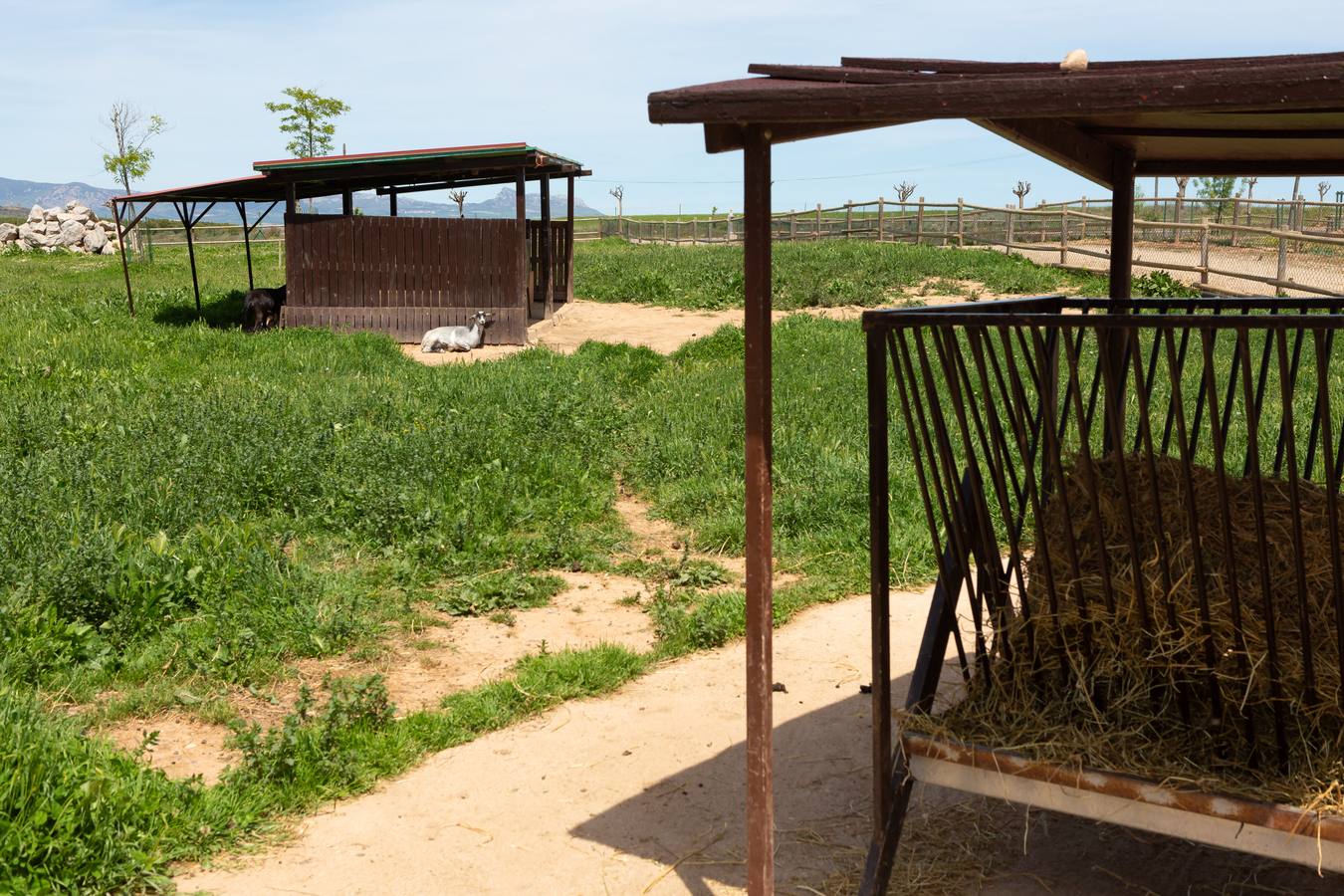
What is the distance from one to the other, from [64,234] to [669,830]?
1595 inches

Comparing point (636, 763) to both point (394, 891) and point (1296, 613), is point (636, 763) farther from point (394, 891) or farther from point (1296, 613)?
point (1296, 613)

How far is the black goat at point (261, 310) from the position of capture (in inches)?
669

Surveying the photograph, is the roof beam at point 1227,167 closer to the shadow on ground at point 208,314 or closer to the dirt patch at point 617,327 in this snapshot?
the dirt patch at point 617,327

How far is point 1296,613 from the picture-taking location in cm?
308

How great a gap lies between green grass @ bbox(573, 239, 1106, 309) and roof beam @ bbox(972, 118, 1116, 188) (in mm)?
14394

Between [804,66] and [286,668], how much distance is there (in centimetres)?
364

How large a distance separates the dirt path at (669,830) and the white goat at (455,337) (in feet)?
36.9

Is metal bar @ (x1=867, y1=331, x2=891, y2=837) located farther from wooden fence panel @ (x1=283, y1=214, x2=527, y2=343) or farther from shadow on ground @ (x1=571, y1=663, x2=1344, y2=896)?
wooden fence panel @ (x1=283, y1=214, x2=527, y2=343)

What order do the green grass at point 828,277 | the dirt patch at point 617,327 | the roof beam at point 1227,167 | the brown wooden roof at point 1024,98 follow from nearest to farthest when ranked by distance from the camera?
1. the brown wooden roof at point 1024,98
2. the roof beam at point 1227,167
3. the dirt patch at point 617,327
4. the green grass at point 828,277

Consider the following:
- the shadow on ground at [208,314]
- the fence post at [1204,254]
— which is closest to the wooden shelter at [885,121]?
the shadow on ground at [208,314]

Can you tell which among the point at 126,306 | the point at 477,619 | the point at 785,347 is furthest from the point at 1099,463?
the point at 126,306

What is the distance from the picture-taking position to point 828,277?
20516mm

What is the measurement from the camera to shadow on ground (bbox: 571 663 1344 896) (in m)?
3.57

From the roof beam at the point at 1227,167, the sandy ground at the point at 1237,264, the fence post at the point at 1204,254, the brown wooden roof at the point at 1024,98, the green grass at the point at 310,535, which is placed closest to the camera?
the brown wooden roof at the point at 1024,98
